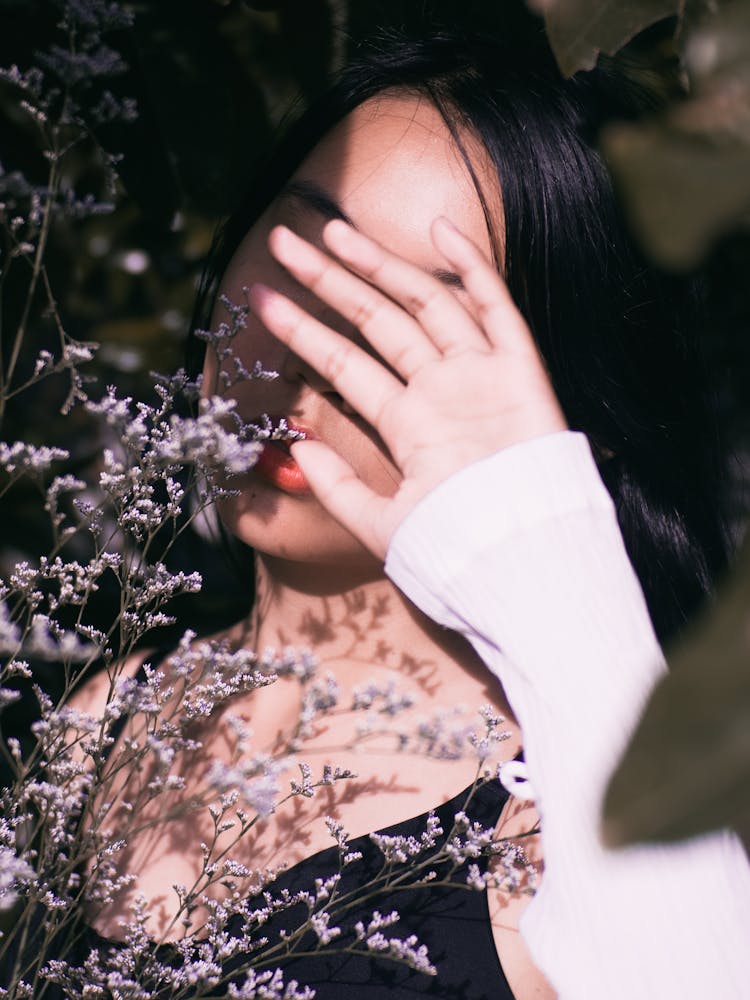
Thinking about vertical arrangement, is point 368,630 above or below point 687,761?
below

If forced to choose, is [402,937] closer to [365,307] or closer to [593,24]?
[365,307]

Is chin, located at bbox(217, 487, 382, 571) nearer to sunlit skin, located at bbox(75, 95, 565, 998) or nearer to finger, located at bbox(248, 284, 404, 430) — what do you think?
sunlit skin, located at bbox(75, 95, 565, 998)

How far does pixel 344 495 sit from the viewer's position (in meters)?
0.71

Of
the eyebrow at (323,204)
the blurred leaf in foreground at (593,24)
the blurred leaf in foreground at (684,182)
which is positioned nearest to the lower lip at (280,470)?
the eyebrow at (323,204)

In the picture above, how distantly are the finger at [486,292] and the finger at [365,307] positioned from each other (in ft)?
0.17

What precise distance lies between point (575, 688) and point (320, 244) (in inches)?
21.8

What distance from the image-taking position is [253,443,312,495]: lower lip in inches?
37.3

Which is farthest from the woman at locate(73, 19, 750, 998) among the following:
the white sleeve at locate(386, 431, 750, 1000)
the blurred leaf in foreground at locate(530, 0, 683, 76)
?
the blurred leaf in foreground at locate(530, 0, 683, 76)

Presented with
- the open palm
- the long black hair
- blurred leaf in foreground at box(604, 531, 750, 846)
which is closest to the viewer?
blurred leaf in foreground at box(604, 531, 750, 846)

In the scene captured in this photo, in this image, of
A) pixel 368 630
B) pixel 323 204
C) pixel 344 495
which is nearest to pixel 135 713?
pixel 344 495

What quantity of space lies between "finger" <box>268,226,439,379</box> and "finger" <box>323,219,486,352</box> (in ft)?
0.03

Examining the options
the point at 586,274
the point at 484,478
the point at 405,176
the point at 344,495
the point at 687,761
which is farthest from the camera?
the point at 586,274

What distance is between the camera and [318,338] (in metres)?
0.74

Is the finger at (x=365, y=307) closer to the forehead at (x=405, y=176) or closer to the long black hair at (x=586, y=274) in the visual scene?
the forehead at (x=405, y=176)
